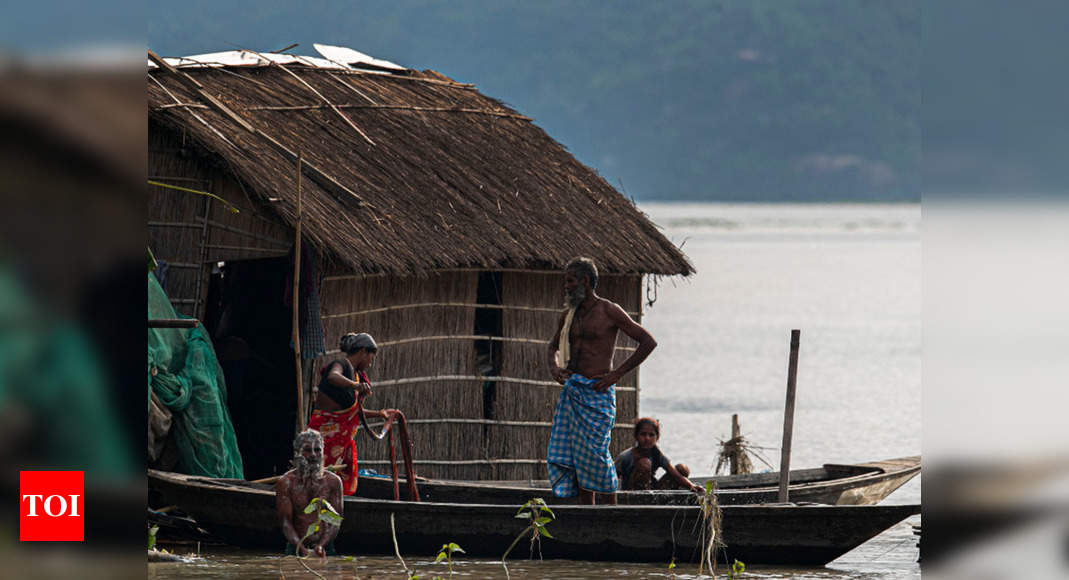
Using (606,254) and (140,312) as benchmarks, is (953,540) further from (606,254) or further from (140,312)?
(606,254)

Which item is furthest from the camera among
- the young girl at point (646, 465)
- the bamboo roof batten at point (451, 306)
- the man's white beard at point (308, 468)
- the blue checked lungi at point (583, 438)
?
the bamboo roof batten at point (451, 306)

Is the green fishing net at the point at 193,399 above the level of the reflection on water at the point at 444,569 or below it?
above

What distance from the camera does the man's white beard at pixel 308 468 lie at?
301 inches

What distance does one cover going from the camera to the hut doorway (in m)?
10.6

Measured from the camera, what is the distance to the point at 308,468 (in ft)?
25.2

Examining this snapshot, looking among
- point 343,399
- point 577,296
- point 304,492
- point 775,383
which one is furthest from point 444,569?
point 775,383

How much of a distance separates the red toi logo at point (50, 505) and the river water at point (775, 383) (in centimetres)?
539

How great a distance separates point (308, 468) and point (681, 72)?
142m

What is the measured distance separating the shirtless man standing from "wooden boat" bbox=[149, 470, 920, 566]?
445mm

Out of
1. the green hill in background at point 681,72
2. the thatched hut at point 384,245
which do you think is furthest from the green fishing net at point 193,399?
the green hill in background at point 681,72

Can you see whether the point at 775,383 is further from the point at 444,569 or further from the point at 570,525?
the point at 444,569

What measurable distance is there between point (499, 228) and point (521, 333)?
99 centimetres

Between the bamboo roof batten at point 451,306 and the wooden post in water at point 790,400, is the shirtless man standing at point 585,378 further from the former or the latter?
the bamboo roof batten at point 451,306

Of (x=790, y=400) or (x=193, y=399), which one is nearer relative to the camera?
(x=790, y=400)
